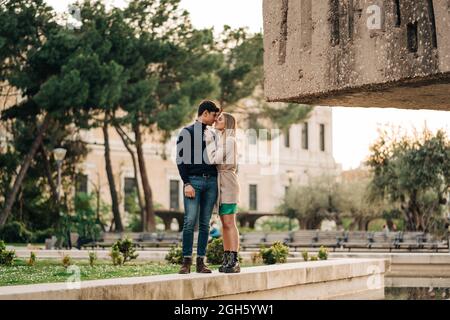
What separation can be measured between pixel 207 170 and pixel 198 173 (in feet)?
0.31

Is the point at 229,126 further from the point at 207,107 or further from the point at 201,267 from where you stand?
the point at 201,267

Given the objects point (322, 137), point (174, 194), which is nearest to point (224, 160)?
point (174, 194)

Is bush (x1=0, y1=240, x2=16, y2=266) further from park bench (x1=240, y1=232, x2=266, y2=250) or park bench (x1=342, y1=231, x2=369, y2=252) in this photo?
park bench (x1=342, y1=231, x2=369, y2=252)

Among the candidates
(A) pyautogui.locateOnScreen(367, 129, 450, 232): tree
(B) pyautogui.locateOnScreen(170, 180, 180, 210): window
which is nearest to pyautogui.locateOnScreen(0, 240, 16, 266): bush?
(A) pyautogui.locateOnScreen(367, 129, 450, 232): tree

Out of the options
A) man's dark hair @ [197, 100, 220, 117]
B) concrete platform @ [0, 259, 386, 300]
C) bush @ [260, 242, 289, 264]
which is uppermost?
man's dark hair @ [197, 100, 220, 117]

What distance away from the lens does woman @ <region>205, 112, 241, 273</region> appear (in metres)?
9.23

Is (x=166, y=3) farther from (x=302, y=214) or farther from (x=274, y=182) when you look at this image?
(x=274, y=182)

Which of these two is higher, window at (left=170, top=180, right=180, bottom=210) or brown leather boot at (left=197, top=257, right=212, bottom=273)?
window at (left=170, top=180, right=180, bottom=210)

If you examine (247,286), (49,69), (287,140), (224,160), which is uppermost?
(287,140)

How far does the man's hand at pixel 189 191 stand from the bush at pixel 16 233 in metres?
21.6

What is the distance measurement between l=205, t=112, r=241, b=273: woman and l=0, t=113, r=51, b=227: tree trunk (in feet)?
67.1

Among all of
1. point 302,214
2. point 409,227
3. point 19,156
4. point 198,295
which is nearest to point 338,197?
point 302,214

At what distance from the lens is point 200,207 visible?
9352mm
